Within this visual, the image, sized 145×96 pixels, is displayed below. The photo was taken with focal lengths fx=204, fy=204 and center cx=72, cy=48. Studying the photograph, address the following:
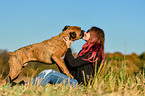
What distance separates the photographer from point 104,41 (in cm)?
497

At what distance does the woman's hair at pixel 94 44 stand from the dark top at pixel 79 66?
4.3 inches

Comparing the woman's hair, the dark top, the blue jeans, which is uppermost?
the woman's hair

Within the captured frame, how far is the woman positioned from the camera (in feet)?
14.8

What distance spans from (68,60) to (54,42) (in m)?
0.53

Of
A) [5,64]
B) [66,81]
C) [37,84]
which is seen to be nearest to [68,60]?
[66,81]

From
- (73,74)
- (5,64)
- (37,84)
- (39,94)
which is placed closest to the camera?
(39,94)

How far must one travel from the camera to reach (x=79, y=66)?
15.4 feet

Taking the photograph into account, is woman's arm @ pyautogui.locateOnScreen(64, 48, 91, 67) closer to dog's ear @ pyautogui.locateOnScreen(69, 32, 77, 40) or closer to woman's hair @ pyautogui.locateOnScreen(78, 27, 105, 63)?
woman's hair @ pyautogui.locateOnScreen(78, 27, 105, 63)

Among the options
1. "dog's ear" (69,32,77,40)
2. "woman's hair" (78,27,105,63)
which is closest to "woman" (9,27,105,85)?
"woman's hair" (78,27,105,63)

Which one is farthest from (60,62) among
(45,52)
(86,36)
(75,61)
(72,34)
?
(86,36)

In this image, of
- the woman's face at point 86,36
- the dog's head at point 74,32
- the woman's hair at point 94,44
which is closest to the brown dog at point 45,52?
the dog's head at point 74,32

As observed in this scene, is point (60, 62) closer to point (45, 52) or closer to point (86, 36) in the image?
point (45, 52)

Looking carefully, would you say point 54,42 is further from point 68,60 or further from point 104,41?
point 104,41

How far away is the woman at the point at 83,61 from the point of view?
4500mm
